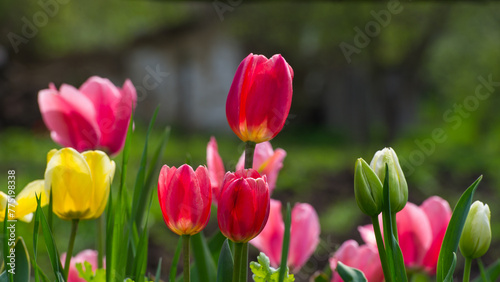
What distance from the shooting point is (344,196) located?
4.95 meters

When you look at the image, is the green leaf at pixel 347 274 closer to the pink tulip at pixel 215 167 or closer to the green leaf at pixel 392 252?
the green leaf at pixel 392 252

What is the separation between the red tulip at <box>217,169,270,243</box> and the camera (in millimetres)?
473

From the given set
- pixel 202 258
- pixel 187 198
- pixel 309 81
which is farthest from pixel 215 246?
pixel 309 81

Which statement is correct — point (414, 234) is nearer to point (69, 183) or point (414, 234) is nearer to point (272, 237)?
point (272, 237)

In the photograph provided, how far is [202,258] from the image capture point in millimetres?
577

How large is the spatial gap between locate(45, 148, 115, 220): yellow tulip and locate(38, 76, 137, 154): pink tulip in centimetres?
13

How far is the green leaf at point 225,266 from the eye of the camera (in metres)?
0.51

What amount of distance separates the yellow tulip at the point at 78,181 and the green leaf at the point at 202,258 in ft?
0.29

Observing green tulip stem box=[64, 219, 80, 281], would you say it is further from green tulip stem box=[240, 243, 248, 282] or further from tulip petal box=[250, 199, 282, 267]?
tulip petal box=[250, 199, 282, 267]

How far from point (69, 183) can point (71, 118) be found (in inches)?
7.5

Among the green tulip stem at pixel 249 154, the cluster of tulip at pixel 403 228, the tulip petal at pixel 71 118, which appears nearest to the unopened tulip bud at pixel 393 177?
the cluster of tulip at pixel 403 228

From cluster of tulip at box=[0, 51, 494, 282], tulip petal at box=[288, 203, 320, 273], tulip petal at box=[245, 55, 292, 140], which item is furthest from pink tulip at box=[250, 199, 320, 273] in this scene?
tulip petal at box=[245, 55, 292, 140]

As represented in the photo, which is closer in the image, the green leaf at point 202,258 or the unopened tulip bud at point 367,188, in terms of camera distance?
the unopened tulip bud at point 367,188

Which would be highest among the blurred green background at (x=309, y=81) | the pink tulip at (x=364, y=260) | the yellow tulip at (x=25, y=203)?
the blurred green background at (x=309, y=81)
